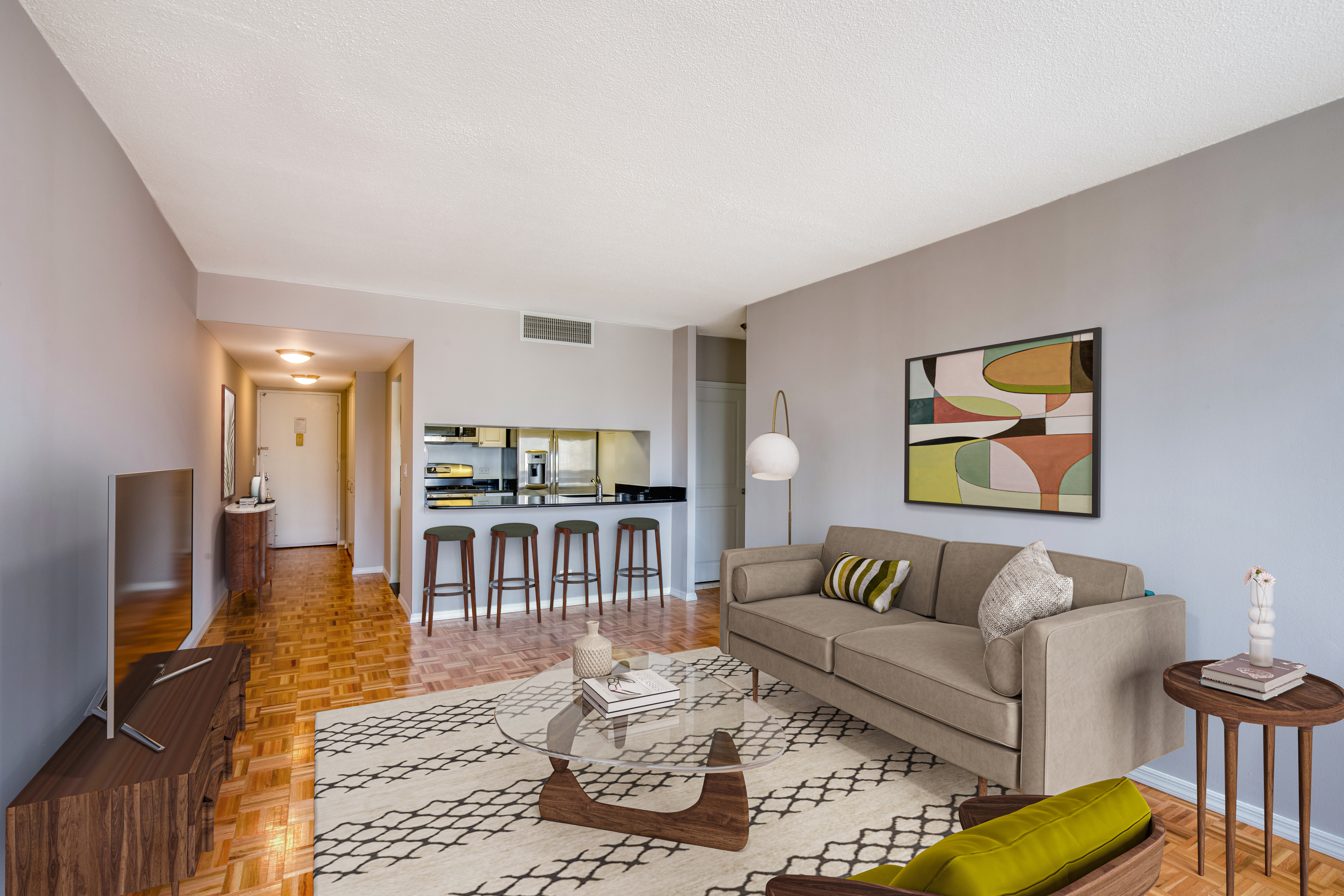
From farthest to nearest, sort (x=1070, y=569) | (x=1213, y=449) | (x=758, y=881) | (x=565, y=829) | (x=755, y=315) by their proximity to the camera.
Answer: (x=755, y=315), (x=1070, y=569), (x=1213, y=449), (x=565, y=829), (x=758, y=881)

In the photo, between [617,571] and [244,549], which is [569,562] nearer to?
[617,571]

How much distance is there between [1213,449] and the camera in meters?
2.69

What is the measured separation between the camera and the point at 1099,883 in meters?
0.97

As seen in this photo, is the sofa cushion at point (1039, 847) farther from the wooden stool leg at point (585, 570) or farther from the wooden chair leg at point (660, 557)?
the wooden chair leg at point (660, 557)

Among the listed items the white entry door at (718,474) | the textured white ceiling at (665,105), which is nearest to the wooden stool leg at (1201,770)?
the textured white ceiling at (665,105)

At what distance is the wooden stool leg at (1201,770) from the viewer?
7.10ft

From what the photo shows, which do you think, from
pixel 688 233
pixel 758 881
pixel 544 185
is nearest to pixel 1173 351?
pixel 688 233

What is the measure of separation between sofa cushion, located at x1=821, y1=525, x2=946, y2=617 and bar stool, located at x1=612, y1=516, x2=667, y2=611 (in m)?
2.13

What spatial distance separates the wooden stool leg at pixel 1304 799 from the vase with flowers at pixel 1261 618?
0.22 m

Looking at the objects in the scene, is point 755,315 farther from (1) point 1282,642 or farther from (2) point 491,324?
(1) point 1282,642

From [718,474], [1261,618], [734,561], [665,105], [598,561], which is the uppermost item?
[665,105]

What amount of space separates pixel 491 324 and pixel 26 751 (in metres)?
4.29

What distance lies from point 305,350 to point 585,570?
10.3ft

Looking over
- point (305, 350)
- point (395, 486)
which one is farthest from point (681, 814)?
point (395, 486)
